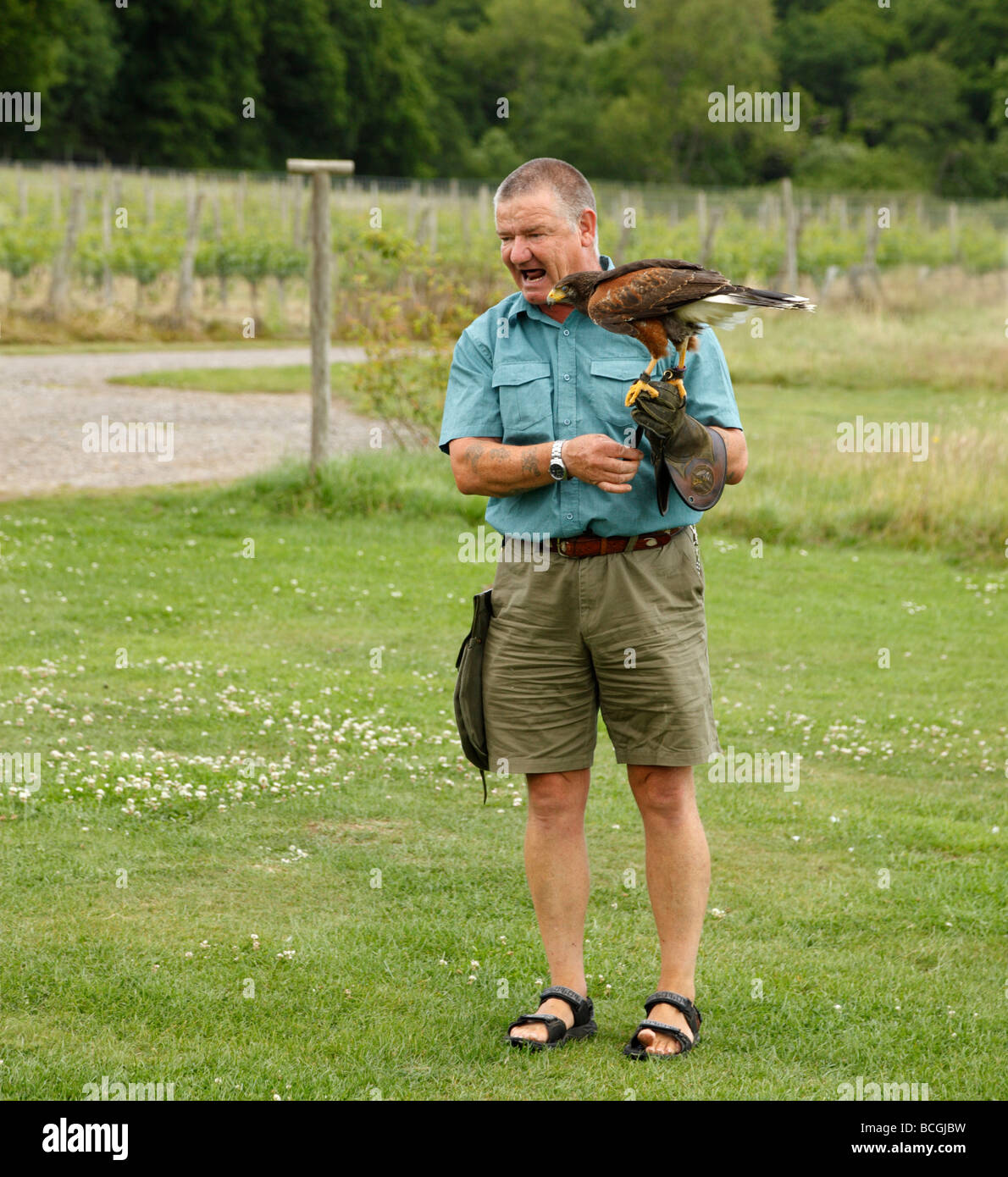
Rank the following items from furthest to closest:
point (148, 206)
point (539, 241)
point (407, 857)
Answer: point (148, 206) → point (407, 857) → point (539, 241)

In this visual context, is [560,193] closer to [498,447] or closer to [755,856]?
[498,447]

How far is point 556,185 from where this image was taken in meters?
3.87

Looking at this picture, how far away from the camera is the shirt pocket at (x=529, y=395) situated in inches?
156

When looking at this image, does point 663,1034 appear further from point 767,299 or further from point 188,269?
point 188,269

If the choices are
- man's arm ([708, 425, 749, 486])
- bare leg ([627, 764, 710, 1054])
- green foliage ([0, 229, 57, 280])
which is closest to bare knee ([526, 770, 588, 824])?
bare leg ([627, 764, 710, 1054])

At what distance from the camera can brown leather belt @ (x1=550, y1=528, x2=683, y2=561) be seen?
3.95 meters

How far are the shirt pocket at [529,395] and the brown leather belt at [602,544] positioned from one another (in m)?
0.31

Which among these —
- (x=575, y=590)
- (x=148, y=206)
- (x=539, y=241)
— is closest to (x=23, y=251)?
(x=148, y=206)

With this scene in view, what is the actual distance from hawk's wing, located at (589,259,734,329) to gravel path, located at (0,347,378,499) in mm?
9902

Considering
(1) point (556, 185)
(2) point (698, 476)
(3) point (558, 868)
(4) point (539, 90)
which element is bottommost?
(3) point (558, 868)

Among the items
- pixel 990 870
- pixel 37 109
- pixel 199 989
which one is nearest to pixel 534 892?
pixel 199 989

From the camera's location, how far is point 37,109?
205 feet

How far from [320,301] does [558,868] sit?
9327mm

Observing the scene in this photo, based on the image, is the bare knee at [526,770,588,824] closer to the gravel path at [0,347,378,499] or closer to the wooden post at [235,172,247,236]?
the gravel path at [0,347,378,499]
